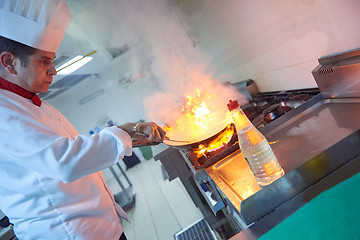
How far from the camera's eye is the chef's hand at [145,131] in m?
1.12

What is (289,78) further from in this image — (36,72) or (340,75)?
(36,72)

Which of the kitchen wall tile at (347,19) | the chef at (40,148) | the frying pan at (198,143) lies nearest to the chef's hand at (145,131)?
the chef at (40,148)

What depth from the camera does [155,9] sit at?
10.3 feet

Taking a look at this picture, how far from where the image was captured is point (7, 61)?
3.45 ft

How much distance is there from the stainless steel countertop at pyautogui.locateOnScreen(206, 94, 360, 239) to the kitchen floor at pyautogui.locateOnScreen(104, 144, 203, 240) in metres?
1.11

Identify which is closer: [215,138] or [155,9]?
[215,138]

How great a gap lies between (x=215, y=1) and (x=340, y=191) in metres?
2.12

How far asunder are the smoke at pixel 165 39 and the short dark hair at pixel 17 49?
1559mm

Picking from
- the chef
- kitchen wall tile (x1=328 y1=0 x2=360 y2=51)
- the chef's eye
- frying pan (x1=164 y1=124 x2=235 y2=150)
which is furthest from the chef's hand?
kitchen wall tile (x1=328 y1=0 x2=360 y2=51)

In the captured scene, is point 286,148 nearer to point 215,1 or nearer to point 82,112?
point 215,1

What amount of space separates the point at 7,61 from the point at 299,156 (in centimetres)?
134

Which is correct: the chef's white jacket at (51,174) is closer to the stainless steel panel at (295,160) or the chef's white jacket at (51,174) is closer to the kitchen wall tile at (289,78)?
the stainless steel panel at (295,160)

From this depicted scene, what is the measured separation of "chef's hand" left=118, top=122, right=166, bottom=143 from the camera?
44.2 inches

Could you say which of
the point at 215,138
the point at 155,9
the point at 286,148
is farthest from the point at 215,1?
the point at 286,148
